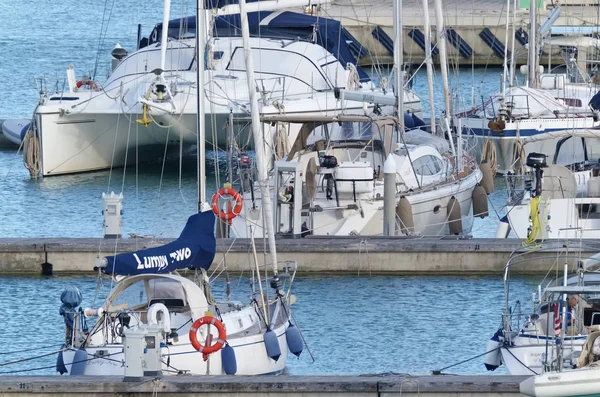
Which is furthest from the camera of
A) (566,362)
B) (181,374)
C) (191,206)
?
(191,206)

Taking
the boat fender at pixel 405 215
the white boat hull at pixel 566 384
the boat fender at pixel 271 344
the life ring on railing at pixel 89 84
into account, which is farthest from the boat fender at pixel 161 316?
the life ring on railing at pixel 89 84

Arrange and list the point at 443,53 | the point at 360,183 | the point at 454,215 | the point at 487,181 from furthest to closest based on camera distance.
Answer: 1. the point at 443,53
2. the point at 487,181
3. the point at 454,215
4. the point at 360,183

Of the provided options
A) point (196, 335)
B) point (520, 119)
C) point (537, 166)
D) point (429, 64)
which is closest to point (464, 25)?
point (520, 119)

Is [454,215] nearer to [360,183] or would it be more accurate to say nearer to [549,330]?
[360,183]

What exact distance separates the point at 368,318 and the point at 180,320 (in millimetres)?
5497

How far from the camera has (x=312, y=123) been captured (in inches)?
1135

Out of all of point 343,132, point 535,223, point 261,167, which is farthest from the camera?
point 343,132

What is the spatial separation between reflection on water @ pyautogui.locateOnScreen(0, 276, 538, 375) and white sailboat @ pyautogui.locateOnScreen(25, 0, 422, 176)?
354 inches

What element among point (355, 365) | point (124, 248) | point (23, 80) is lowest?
point (355, 365)

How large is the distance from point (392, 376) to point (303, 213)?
992 cm

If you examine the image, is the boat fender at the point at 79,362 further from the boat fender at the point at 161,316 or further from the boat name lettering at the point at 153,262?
the boat name lettering at the point at 153,262

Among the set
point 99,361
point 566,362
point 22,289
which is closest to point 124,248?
point 22,289

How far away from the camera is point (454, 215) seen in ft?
95.4

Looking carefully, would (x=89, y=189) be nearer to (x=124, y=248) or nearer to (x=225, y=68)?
(x=225, y=68)
